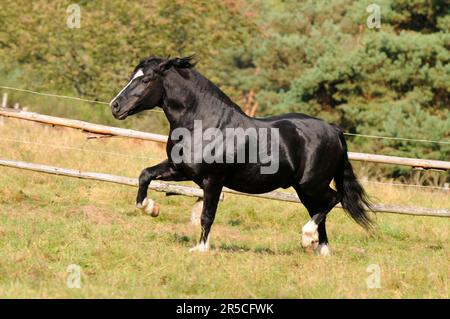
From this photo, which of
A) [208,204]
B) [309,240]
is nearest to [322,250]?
[309,240]

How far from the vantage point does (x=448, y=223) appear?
9477 mm

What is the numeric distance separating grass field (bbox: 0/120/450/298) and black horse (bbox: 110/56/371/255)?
24.1 inches

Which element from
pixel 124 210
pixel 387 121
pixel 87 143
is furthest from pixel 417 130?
pixel 124 210

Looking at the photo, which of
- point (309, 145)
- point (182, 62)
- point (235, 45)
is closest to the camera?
point (182, 62)

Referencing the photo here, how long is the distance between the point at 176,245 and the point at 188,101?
52.0 inches

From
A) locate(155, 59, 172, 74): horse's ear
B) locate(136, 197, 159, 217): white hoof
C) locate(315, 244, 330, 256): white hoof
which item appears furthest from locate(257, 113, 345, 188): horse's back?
locate(136, 197, 159, 217): white hoof

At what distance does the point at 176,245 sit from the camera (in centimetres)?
667

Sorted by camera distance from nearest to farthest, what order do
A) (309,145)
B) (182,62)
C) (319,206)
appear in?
(182,62) → (309,145) → (319,206)

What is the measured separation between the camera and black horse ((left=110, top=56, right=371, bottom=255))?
6375 millimetres

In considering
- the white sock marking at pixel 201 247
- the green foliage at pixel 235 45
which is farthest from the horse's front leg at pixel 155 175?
the green foliage at pixel 235 45

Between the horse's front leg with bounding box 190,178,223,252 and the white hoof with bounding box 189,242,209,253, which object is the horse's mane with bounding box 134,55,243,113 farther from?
the white hoof with bounding box 189,242,209,253

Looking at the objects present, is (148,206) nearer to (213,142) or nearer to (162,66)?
(213,142)

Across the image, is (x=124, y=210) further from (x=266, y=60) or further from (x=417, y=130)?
(x=266, y=60)

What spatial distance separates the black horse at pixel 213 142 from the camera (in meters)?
6.38
